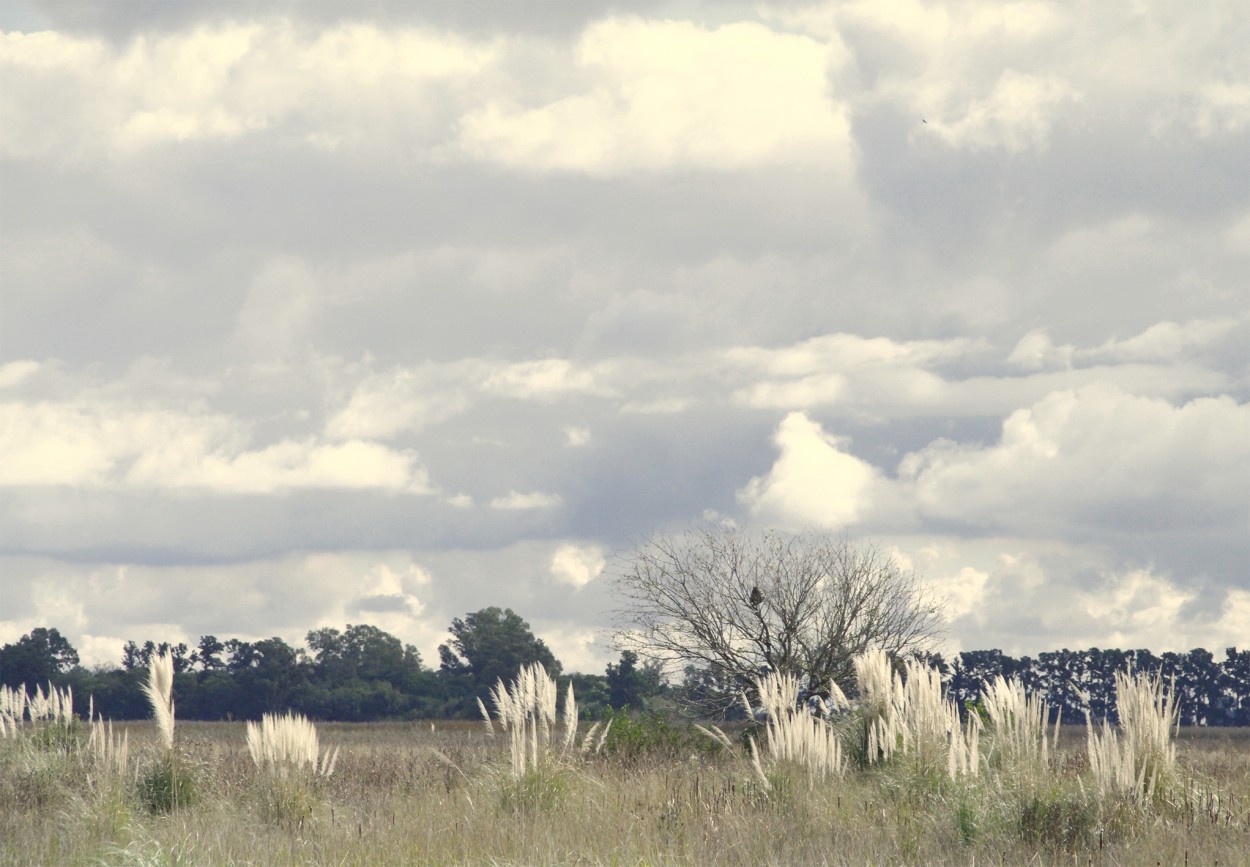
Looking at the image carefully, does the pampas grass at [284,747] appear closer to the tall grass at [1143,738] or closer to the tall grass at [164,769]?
the tall grass at [164,769]

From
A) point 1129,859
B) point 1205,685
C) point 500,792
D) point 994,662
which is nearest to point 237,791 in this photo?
point 500,792

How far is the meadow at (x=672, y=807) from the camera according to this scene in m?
10.7

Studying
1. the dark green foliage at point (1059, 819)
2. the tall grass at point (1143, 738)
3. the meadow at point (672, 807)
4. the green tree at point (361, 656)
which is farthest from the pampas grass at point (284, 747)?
the green tree at point (361, 656)

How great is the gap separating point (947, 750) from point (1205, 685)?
72.0 m

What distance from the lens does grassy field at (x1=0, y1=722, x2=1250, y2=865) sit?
10594mm

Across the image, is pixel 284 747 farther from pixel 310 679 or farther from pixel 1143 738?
pixel 310 679

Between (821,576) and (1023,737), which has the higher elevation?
(821,576)

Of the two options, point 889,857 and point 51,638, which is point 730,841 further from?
point 51,638

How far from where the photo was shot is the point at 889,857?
10.4 meters

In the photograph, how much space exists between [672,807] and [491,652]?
70.4 metres

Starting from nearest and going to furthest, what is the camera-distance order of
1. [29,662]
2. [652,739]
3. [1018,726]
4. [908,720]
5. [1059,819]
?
[1059,819] → [1018,726] → [908,720] → [652,739] → [29,662]

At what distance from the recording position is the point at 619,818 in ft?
40.8

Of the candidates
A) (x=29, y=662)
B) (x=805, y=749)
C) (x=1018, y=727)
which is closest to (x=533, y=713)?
(x=805, y=749)

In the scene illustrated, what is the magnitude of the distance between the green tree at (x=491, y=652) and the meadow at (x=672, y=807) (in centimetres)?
6325
